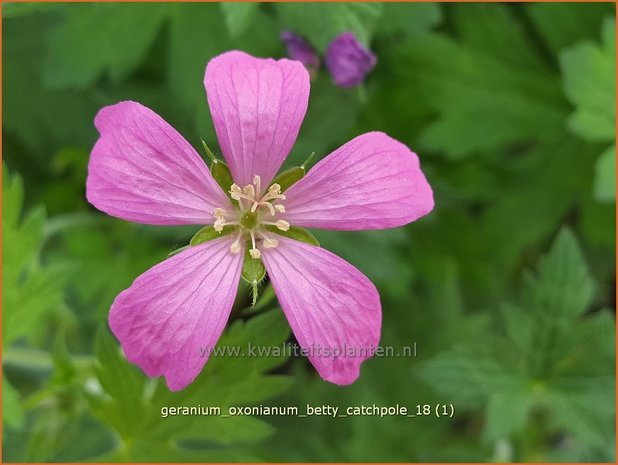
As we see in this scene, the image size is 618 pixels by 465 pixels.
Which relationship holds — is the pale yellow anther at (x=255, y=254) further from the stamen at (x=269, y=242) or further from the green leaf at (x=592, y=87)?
the green leaf at (x=592, y=87)

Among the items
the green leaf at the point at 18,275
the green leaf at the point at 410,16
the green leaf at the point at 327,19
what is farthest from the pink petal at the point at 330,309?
the green leaf at the point at 410,16

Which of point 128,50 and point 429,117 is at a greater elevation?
point 128,50

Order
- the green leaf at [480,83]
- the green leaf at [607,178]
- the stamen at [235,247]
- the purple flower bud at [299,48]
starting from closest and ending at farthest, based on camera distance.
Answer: the stamen at [235,247] → the purple flower bud at [299,48] → the green leaf at [607,178] → the green leaf at [480,83]

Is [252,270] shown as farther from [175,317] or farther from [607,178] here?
[607,178]

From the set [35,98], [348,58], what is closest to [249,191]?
[348,58]

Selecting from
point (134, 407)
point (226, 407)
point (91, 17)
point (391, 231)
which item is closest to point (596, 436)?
point (391, 231)

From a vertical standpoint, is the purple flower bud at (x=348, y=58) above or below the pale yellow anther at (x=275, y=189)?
above

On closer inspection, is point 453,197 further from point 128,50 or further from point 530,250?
point 128,50
